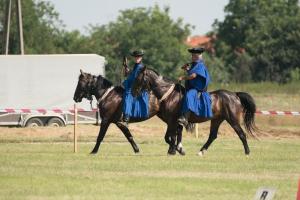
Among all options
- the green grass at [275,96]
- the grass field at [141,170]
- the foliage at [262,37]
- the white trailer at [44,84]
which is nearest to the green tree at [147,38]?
the foliage at [262,37]

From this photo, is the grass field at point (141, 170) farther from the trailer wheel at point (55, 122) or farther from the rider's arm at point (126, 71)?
the trailer wheel at point (55, 122)

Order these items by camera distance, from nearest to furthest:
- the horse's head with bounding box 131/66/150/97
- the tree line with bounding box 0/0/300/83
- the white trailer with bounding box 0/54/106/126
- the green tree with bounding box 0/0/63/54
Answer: the horse's head with bounding box 131/66/150/97, the white trailer with bounding box 0/54/106/126, the green tree with bounding box 0/0/63/54, the tree line with bounding box 0/0/300/83

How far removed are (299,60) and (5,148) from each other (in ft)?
241

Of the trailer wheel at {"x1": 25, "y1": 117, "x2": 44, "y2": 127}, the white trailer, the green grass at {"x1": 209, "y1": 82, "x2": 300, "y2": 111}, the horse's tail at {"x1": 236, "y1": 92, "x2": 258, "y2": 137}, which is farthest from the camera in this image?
the green grass at {"x1": 209, "y1": 82, "x2": 300, "y2": 111}

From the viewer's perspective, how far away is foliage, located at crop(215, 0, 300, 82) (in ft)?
324

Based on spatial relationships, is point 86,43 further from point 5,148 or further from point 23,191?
point 23,191

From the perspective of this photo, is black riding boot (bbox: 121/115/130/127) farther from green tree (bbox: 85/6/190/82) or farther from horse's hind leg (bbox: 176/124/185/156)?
green tree (bbox: 85/6/190/82)

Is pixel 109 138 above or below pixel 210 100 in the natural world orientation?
below

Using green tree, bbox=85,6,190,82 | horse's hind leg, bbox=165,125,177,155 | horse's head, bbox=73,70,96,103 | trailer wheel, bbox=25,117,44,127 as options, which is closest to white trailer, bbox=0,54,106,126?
trailer wheel, bbox=25,117,44,127

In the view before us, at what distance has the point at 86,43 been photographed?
315 ft

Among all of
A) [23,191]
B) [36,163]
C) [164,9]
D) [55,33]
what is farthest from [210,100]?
[164,9]

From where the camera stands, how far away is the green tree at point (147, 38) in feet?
327

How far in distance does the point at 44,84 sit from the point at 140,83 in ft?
52.7

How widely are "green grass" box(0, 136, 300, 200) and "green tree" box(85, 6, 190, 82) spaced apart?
6844cm
